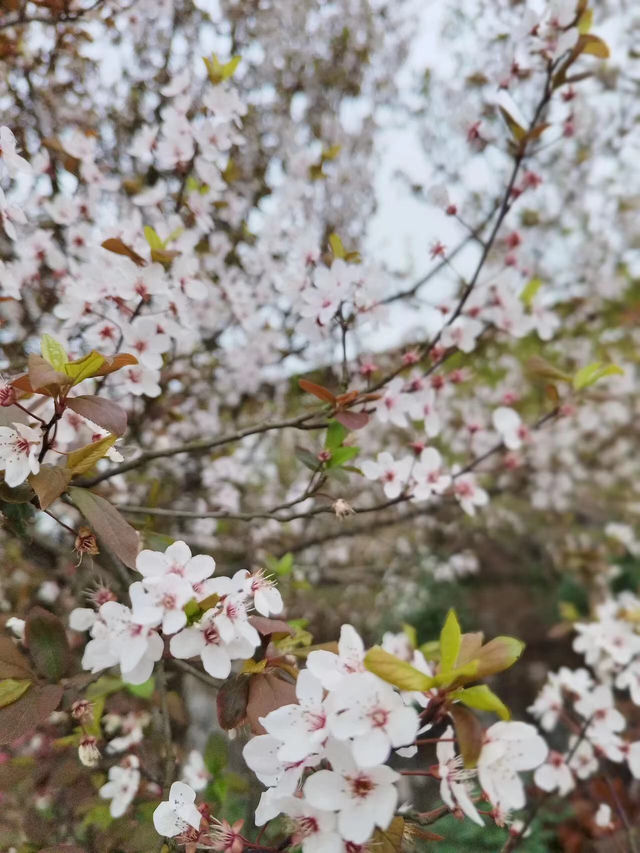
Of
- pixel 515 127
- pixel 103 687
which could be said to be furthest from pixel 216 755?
pixel 515 127

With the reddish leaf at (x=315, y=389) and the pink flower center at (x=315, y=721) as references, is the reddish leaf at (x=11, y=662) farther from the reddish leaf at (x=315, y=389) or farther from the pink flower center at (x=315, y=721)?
the reddish leaf at (x=315, y=389)

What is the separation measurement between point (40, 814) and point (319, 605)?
80.2 inches

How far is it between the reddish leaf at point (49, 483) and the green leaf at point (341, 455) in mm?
515

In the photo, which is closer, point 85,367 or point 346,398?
point 85,367

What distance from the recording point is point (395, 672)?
2.21 ft

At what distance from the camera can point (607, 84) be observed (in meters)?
3.31

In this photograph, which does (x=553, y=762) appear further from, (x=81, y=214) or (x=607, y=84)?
(x=607, y=84)

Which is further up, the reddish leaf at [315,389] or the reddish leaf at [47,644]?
the reddish leaf at [315,389]

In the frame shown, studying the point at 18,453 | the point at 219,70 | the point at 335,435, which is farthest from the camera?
the point at 219,70

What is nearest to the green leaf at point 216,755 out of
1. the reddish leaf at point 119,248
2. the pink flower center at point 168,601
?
the pink flower center at point 168,601

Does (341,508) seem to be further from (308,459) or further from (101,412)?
(101,412)

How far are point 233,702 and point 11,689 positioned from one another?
0.33 metres

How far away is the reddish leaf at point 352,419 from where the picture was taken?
3.78ft

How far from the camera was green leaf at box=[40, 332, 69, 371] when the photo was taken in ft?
2.94
